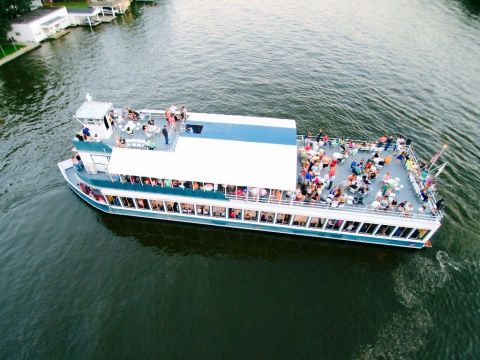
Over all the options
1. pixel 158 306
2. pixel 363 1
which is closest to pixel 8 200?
pixel 158 306

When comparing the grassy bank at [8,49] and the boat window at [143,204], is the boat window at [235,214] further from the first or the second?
the grassy bank at [8,49]

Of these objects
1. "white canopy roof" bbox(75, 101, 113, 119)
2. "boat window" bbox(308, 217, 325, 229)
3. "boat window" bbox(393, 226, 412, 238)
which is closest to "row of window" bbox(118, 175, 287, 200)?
"boat window" bbox(308, 217, 325, 229)

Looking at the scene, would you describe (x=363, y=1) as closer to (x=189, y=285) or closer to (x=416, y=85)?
(x=416, y=85)

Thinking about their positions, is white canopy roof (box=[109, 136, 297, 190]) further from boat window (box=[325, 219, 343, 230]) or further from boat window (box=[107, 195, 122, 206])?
boat window (box=[325, 219, 343, 230])

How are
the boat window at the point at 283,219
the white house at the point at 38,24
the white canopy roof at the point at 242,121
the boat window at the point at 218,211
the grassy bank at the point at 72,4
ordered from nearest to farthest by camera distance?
1. the boat window at the point at 283,219
2. the boat window at the point at 218,211
3. the white canopy roof at the point at 242,121
4. the white house at the point at 38,24
5. the grassy bank at the point at 72,4

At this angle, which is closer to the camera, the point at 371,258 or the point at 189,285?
the point at 189,285

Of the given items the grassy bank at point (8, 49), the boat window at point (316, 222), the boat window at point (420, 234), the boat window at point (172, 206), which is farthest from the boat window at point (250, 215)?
the grassy bank at point (8, 49)

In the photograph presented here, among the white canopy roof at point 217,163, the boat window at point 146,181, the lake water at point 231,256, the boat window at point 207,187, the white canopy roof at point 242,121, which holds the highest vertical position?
the white canopy roof at point 242,121

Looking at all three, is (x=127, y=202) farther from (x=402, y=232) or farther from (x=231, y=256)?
(x=402, y=232)
